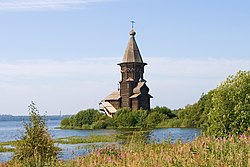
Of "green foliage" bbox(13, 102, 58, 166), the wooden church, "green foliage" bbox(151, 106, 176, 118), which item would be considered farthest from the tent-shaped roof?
"green foliage" bbox(13, 102, 58, 166)

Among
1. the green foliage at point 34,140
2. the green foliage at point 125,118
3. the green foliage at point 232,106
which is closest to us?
the green foliage at point 34,140

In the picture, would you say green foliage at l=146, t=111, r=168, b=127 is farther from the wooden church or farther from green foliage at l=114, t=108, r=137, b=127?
the wooden church

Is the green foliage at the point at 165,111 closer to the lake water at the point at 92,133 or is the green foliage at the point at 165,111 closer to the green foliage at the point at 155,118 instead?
the green foliage at the point at 155,118

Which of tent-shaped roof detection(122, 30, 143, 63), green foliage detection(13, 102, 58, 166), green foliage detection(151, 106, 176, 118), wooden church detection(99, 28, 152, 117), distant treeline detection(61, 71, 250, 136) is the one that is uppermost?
tent-shaped roof detection(122, 30, 143, 63)

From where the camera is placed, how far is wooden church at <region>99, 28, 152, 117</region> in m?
83.1

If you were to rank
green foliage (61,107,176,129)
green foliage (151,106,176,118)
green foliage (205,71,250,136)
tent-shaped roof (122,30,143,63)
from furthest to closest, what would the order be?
tent-shaped roof (122,30,143,63) → green foliage (151,106,176,118) → green foliage (61,107,176,129) → green foliage (205,71,250,136)

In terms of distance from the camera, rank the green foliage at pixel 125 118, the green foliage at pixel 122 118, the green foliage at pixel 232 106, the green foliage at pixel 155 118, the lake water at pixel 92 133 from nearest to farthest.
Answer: the lake water at pixel 92 133 < the green foliage at pixel 232 106 < the green foliage at pixel 155 118 < the green foliage at pixel 122 118 < the green foliage at pixel 125 118

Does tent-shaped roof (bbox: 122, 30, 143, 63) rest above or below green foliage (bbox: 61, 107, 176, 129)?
above

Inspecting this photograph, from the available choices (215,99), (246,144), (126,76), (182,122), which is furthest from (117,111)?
(246,144)

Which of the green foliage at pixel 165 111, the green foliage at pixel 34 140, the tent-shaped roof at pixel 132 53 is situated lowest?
the green foliage at pixel 34 140

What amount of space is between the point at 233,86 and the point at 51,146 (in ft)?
24.1

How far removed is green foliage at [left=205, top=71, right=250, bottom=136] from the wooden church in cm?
6420

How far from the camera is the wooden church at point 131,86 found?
273 ft

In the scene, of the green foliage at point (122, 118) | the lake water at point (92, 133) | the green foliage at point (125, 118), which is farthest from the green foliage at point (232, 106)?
the green foliage at point (125, 118)
